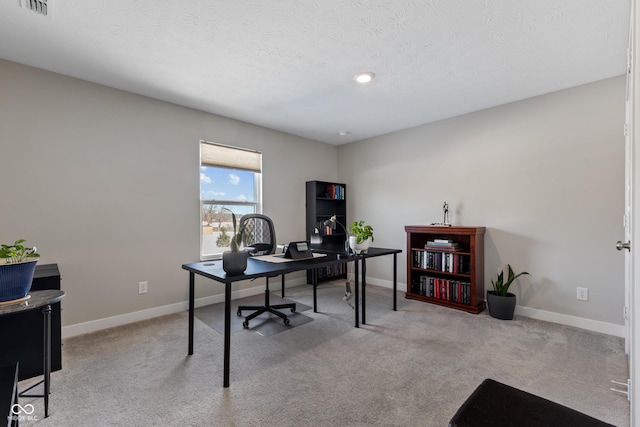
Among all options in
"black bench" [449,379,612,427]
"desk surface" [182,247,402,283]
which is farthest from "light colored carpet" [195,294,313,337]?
"black bench" [449,379,612,427]

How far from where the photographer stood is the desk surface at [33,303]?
54.7 inches

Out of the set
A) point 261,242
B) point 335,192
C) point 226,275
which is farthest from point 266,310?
point 335,192

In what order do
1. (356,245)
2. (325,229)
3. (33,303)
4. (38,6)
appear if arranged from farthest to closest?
(325,229) < (356,245) < (38,6) < (33,303)

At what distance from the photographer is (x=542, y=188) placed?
3.09m

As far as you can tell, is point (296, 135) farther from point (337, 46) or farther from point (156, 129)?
point (337, 46)

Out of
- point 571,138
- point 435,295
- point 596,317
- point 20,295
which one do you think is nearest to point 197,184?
point 20,295

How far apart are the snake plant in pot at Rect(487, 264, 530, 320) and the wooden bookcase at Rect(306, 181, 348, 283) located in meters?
2.29

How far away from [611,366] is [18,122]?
5.08 metres

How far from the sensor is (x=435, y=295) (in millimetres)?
3629

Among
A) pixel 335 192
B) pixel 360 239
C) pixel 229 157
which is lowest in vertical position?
pixel 360 239

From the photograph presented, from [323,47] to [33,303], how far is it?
2.41 m

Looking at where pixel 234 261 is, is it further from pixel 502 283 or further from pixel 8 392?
pixel 502 283

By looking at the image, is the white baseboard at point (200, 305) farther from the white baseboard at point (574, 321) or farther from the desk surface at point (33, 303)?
the desk surface at point (33, 303)

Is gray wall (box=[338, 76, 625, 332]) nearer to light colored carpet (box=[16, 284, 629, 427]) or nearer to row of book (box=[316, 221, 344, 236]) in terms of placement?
light colored carpet (box=[16, 284, 629, 427])
